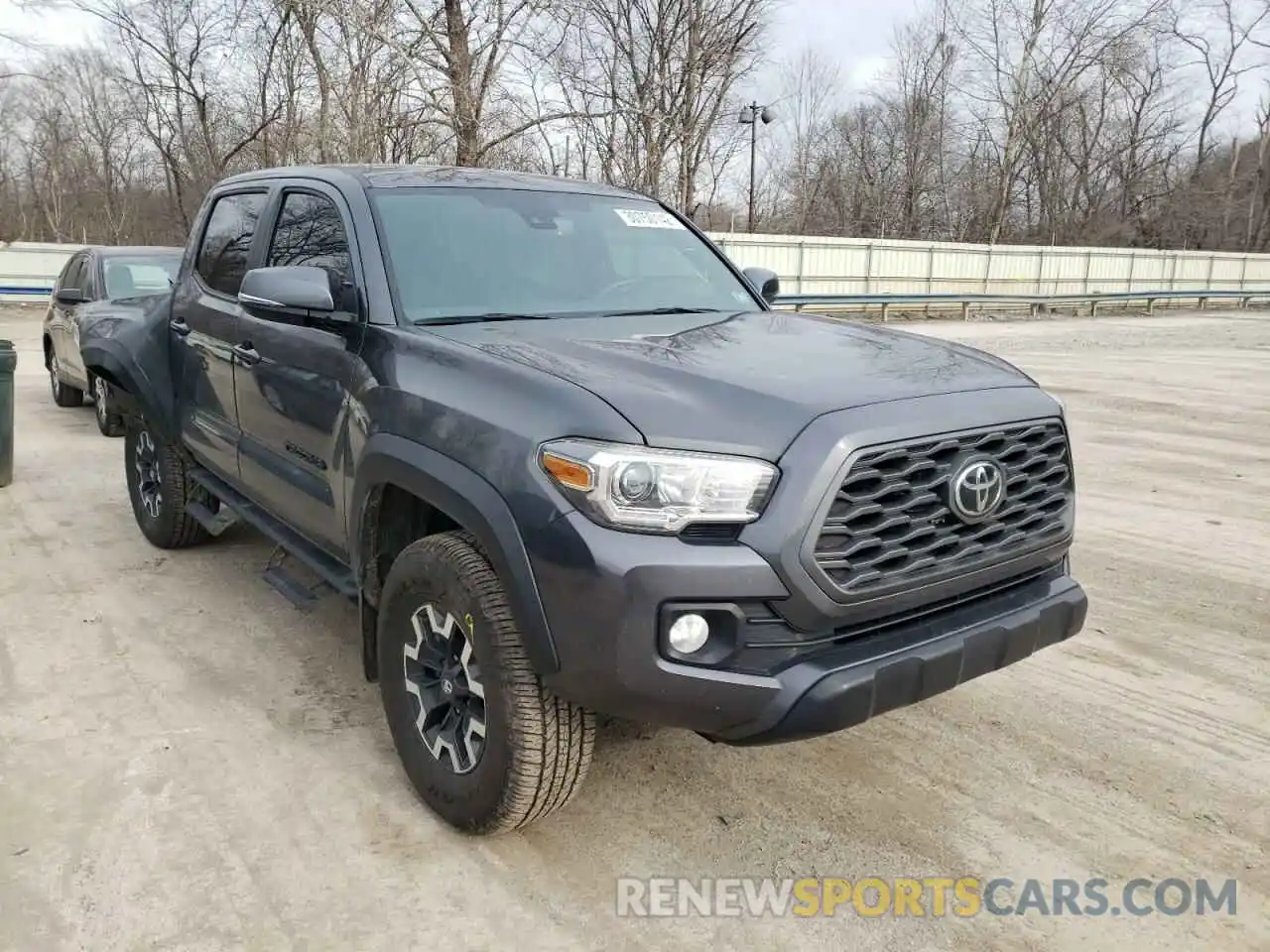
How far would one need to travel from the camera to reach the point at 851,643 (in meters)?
2.60

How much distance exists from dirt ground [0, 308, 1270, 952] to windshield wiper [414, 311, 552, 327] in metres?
1.48

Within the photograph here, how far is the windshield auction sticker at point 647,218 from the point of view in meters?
4.30

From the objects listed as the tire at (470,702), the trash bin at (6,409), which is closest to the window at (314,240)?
the tire at (470,702)

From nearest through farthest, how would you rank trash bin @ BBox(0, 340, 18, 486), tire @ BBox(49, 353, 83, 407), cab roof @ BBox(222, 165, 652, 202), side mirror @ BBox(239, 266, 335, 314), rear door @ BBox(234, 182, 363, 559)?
side mirror @ BBox(239, 266, 335, 314) < rear door @ BBox(234, 182, 363, 559) < cab roof @ BBox(222, 165, 652, 202) < trash bin @ BBox(0, 340, 18, 486) < tire @ BBox(49, 353, 83, 407)

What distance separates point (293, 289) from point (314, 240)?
2.36 feet

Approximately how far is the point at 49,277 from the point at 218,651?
2352cm

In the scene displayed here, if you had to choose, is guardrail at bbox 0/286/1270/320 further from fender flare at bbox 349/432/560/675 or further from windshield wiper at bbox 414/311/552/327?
fender flare at bbox 349/432/560/675

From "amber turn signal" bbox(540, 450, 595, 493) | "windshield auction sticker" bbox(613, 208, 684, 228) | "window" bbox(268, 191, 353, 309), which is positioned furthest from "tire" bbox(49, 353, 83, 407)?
"amber turn signal" bbox(540, 450, 595, 493)

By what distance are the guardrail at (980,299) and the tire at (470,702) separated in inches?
756

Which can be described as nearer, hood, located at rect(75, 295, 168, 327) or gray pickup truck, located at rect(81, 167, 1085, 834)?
gray pickup truck, located at rect(81, 167, 1085, 834)

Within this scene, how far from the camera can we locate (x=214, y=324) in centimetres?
460

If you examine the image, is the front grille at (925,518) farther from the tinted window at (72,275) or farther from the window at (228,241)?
the tinted window at (72,275)

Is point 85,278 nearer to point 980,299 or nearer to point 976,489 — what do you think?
point 976,489

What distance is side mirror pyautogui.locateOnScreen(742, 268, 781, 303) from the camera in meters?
4.59
